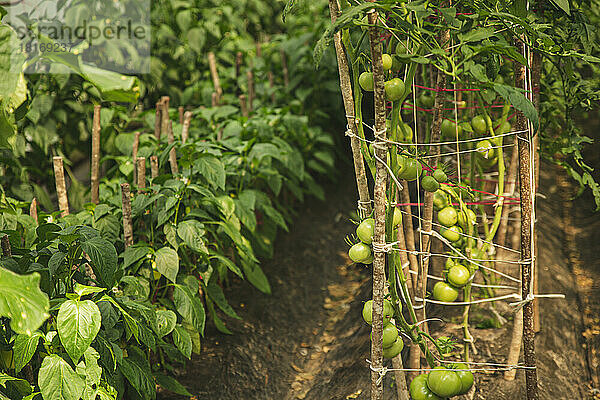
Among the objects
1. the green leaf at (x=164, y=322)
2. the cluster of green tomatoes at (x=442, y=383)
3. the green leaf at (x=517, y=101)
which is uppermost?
the green leaf at (x=517, y=101)

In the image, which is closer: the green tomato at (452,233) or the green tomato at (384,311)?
the green tomato at (384,311)

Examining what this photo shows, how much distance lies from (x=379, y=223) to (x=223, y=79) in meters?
2.71

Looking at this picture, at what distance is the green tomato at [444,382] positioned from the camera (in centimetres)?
137

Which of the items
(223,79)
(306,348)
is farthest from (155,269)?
(223,79)

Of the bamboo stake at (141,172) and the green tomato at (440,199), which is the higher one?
the green tomato at (440,199)

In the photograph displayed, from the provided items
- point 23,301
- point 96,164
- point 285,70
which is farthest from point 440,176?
point 285,70

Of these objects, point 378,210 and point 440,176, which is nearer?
point 378,210

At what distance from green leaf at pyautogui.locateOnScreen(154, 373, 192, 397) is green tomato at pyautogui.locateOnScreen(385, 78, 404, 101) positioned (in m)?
1.20

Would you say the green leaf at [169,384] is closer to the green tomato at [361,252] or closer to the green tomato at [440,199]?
the green tomato at [361,252]

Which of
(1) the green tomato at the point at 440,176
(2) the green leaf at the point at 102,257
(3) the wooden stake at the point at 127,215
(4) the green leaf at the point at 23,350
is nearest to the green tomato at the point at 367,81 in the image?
(1) the green tomato at the point at 440,176

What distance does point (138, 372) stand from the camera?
167 cm

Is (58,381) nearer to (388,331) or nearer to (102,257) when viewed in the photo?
(102,257)

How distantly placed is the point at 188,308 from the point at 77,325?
58cm

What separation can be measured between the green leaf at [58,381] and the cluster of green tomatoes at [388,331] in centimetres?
73
